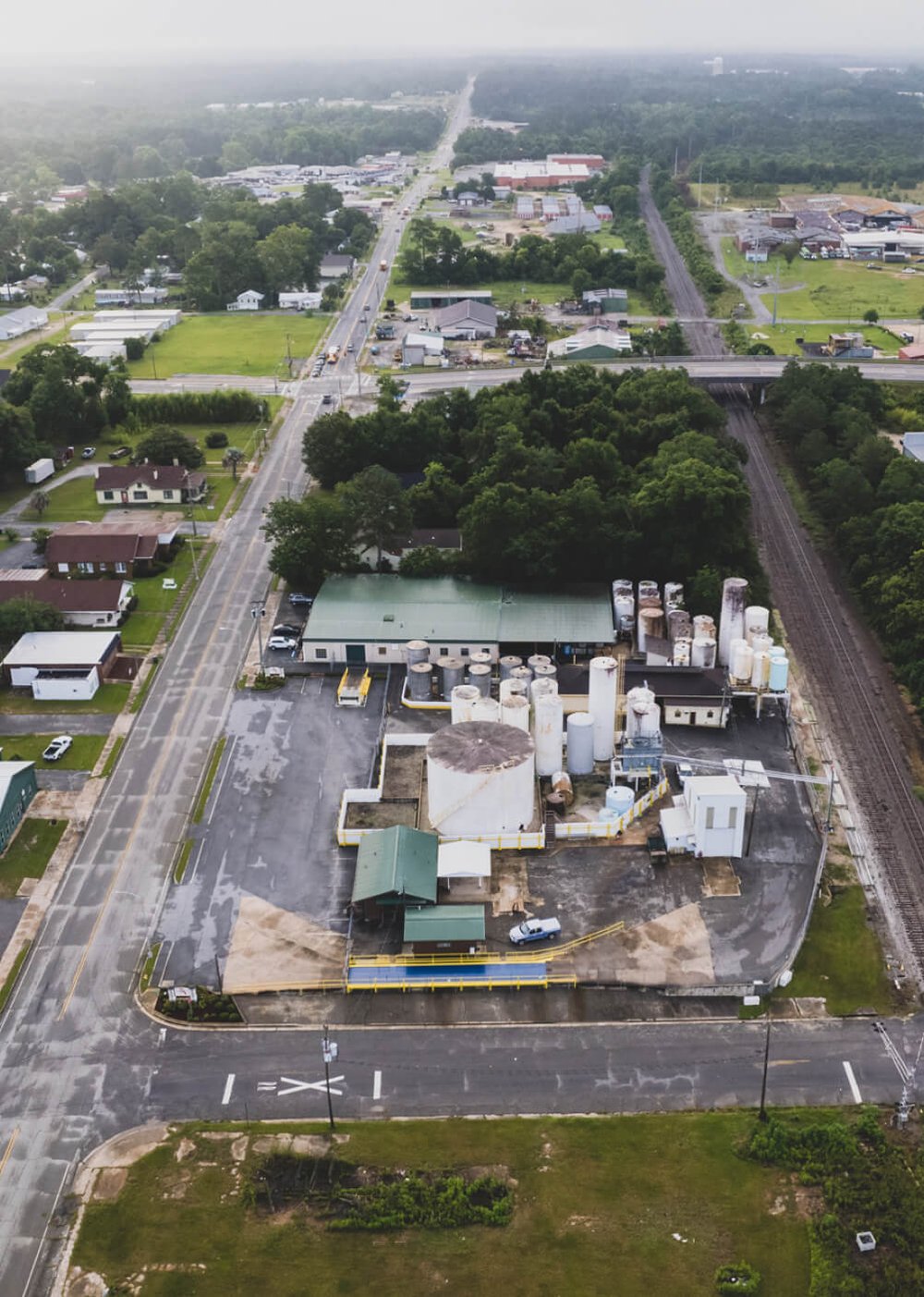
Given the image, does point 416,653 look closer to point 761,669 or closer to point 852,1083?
point 761,669

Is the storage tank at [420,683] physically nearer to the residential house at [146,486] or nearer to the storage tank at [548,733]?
the storage tank at [548,733]

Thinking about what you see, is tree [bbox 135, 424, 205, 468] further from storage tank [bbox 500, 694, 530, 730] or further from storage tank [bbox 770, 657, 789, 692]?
storage tank [bbox 770, 657, 789, 692]

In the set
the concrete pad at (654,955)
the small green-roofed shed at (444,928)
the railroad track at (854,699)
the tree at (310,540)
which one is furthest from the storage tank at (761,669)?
the tree at (310,540)

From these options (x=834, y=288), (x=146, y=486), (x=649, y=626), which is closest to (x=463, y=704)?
(x=649, y=626)

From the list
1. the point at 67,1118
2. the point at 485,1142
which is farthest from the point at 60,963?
the point at 485,1142

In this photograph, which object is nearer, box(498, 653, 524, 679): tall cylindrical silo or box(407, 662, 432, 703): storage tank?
box(407, 662, 432, 703): storage tank

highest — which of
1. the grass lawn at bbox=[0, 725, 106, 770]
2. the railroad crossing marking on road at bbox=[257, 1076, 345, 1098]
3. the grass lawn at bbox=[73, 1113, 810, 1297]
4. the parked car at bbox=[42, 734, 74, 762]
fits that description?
the parked car at bbox=[42, 734, 74, 762]

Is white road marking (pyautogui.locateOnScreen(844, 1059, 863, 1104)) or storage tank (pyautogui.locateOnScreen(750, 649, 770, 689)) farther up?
storage tank (pyautogui.locateOnScreen(750, 649, 770, 689))

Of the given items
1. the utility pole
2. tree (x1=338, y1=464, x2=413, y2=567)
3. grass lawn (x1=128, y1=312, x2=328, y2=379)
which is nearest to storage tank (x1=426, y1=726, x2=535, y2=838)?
the utility pole

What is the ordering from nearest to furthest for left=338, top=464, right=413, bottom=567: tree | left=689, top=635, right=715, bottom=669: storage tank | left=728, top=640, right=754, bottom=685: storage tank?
left=728, top=640, right=754, bottom=685: storage tank
left=689, top=635, right=715, bottom=669: storage tank
left=338, top=464, right=413, bottom=567: tree
